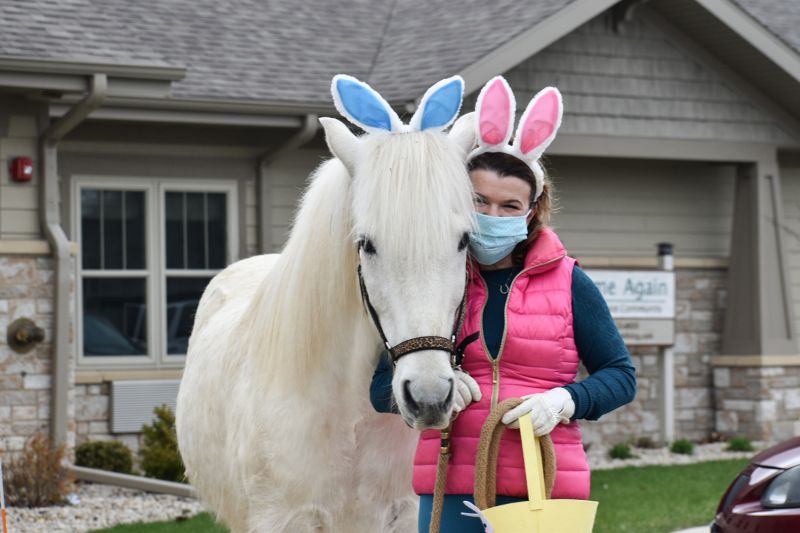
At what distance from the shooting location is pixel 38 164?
10875 mm

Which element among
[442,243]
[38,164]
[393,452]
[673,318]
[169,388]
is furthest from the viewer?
[673,318]

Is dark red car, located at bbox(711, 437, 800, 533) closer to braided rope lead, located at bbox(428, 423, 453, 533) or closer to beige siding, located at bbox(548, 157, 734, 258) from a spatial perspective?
braided rope lead, located at bbox(428, 423, 453, 533)

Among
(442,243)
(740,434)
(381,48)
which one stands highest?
(381,48)

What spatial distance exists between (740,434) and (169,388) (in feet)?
21.5

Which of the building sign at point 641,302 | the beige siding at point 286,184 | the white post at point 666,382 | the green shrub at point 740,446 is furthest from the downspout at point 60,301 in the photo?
the green shrub at point 740,446

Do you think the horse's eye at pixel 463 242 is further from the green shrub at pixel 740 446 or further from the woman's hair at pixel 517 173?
the green shrub at pixel 740 446

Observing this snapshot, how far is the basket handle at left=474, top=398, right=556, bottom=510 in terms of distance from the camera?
3443mm

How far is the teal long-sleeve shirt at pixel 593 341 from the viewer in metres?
3.60

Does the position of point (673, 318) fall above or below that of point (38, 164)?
below

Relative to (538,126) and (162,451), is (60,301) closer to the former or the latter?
(162,451)

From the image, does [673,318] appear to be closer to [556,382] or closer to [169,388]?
[169,388]

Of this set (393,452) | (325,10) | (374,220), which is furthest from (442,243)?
(325,10)

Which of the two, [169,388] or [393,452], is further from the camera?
[169,388]

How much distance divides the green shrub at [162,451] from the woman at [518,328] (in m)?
7.04
